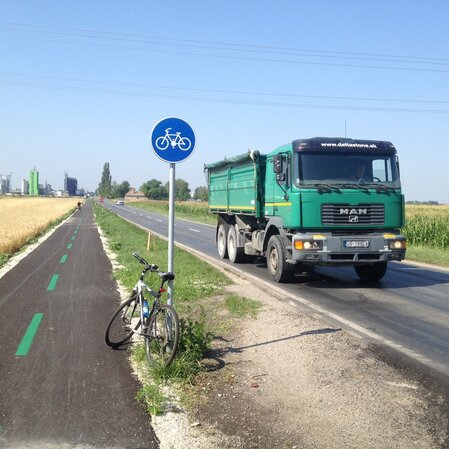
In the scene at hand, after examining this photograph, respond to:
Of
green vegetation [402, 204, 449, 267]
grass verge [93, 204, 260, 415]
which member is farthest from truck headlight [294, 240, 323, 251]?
green vegetation [402, 204, 449, 267]

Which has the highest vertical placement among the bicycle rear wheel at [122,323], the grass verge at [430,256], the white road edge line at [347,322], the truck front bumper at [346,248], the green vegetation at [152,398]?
the truck front bumper at [346,248]

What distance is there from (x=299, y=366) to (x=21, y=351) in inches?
131

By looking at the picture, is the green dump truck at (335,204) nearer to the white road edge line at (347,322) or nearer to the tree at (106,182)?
the white road edge line at (347,322)

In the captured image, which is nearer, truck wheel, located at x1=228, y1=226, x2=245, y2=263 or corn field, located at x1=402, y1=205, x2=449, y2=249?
truck wheel, located at x1=228, y1=226, x2=245, y2=263

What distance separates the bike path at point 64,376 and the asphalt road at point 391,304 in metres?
3.33

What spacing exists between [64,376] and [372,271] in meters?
8.42

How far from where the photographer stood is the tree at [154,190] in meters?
181

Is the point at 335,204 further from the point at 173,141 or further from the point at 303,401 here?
the point at 303,401

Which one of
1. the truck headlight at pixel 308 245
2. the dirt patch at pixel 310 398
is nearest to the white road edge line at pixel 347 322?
the dirt patch at pixel 310 398

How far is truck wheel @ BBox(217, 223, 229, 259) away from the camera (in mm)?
15961

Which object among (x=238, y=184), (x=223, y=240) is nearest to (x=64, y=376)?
(x=238, y=184)

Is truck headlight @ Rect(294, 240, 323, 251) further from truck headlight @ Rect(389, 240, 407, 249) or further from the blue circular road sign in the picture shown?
the blue circular road sign

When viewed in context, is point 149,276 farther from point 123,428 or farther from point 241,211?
point 123,428

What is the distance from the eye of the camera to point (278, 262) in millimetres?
11180
